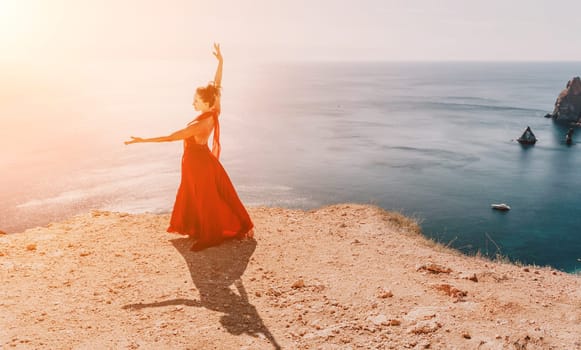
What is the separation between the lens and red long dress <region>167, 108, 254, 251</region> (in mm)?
8758

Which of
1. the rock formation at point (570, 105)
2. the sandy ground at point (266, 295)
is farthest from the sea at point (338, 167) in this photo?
the sandy ground at point (266, 295)

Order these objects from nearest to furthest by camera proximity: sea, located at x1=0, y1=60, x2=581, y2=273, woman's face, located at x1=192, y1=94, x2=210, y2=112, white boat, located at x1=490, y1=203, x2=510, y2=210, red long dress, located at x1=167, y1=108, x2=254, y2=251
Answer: woman's face, located at x1=192, y1=94, x2=210, y2=112
red long dress, located at x1=167, y1=108, x2=254, y2=251
sea, located at x1=0, y1=60, x2=581, y2=273
white boat, located at x1=490, y1=203, x2=510, y2=210

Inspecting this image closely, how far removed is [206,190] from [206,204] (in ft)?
0.92

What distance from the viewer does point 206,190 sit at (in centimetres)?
884

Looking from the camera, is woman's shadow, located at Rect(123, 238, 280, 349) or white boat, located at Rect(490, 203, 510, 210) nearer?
woman's shadow, located at Rect(123, 238, 280, 349)

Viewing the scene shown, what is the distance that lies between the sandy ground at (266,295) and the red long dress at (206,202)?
0.30 m

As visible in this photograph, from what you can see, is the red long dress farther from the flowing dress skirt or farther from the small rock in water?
the small rock in water

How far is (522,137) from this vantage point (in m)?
77.8

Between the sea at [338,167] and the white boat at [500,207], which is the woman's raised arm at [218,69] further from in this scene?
the white boat at [500,207]

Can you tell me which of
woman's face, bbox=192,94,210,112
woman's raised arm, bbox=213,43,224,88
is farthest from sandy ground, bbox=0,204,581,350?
woman's raised arm, bbox=213,43,224,88

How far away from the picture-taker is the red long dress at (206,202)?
28.7 feet

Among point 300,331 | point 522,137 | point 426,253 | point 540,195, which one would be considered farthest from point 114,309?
point 522,137

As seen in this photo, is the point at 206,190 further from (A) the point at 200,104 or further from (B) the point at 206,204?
(A) the point at 200,104

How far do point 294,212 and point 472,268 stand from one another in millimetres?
5410
